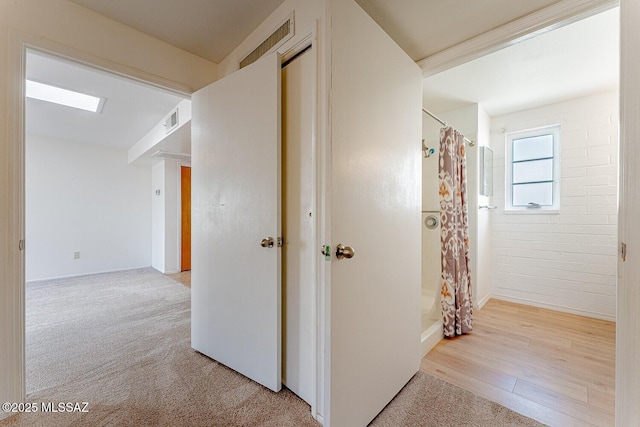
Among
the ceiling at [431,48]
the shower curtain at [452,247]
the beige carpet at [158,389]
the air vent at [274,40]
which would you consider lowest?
the beige carpet at [158,389]

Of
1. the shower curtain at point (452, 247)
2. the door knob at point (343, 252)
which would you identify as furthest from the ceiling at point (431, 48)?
the door knob at point (343, 252)

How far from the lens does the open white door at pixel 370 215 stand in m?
1.15

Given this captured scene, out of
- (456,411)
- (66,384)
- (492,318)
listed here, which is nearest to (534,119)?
(492,318)

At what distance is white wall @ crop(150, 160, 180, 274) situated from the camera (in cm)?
477

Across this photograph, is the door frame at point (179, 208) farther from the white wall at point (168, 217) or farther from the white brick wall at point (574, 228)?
the white brick wall at point (574, 228)

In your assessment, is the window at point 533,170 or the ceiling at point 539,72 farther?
the window at point 533,170

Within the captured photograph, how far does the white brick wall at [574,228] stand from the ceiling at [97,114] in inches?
154

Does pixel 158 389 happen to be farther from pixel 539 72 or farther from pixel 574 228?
pixel 574 228

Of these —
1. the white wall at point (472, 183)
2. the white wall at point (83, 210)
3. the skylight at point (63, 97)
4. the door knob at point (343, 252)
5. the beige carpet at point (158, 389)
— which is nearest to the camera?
the door knob at point (343, 252)

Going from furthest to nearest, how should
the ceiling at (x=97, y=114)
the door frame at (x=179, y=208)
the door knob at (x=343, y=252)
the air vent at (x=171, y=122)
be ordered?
the door frame at (x=179, y=208) < the air vent at (x=171, y=122) < the ceiling at (x=97, y=114) < the door knob at (x=343, y=252)

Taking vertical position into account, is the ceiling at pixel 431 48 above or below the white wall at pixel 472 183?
above

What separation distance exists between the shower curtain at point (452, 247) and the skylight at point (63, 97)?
3591 millimetres

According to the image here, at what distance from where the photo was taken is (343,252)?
45.1 inches

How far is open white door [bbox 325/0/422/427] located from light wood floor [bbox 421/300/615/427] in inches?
18.4
